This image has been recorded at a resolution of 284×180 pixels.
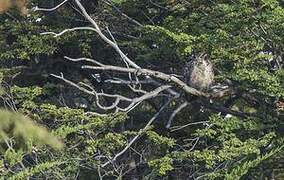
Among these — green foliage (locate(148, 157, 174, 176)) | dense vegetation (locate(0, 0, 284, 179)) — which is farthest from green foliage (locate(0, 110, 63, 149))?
green foliage (locate(148, 157, 174, 176))

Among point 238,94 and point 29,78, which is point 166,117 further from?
point 29,78

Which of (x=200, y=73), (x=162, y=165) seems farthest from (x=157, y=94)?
(x=162, y=165)

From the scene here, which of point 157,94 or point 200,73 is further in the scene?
point 157,94

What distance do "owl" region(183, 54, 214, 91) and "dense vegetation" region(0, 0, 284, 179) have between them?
131 millimetres

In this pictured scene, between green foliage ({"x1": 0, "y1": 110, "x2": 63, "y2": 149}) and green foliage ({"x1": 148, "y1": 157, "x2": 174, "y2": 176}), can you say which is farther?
green foliage ({"x1": 148, "y1": 157, "x2": 174, "y2": 176})

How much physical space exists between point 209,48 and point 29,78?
3920 millimetres

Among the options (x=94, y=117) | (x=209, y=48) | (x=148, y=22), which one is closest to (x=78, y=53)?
(x=148, y=22)

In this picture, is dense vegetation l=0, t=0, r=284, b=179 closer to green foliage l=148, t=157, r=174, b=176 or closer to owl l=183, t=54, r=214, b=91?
green foliage l=148, t=157, r=174, b=176

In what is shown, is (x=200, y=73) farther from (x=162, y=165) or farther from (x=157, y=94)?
(x=162, y=165)

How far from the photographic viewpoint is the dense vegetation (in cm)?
799

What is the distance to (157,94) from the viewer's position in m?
8.77

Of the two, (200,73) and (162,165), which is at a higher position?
(200,73)

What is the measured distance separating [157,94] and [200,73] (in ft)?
2.93

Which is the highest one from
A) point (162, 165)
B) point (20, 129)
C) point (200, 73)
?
point (20, 129)
